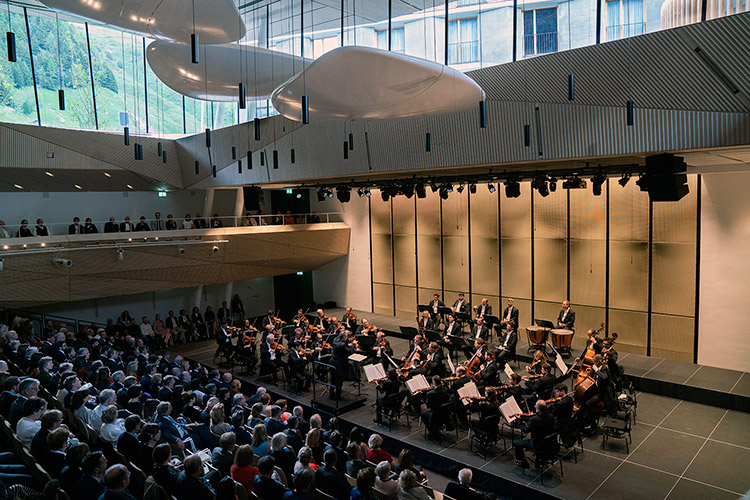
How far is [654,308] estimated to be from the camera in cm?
1330

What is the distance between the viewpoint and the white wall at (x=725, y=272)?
11.8m

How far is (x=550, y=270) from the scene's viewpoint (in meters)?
15.4

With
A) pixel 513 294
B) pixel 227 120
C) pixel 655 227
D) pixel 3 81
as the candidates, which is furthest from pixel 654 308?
pixel 3 81

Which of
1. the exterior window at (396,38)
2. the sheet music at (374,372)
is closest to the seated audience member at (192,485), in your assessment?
the sheet music at (374,372)

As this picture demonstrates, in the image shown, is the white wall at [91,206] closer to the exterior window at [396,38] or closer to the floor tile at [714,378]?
the exterior window at [396,38]

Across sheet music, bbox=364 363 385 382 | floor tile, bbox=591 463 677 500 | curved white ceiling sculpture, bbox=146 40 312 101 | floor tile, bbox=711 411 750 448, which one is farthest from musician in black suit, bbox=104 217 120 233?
floor tile, bbox=711 411 750 448

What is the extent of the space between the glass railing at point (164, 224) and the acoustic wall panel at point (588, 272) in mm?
9732

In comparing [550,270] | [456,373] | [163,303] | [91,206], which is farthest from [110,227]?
[550,270]

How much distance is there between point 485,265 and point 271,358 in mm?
7722

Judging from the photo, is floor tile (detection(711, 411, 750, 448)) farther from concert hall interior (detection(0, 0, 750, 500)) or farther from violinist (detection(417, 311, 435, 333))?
violinist (detection(417, 311, 435, 333))

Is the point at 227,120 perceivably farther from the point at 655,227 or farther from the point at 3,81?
the point at 655,227

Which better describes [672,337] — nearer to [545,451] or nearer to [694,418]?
[694,418]

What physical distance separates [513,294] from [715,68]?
9800 mm

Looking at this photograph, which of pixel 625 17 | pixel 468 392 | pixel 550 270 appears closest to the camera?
pixel 468 392
